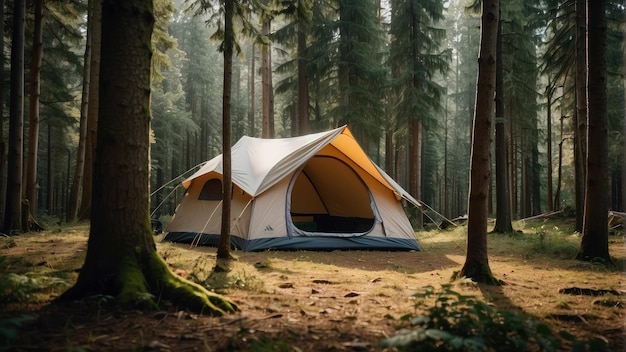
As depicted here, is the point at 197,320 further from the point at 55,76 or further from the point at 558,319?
the point at 55,76

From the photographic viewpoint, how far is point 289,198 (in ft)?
26.9

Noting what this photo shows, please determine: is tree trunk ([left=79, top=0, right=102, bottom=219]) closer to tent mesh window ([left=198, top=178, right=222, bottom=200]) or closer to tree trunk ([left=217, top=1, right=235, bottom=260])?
tent mesh window ([left=198, top=178, right=222, bottom=200])

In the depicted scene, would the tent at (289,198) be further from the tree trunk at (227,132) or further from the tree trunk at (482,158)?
the tree trunk at (482,158)

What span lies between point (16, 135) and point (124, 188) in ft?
24.2

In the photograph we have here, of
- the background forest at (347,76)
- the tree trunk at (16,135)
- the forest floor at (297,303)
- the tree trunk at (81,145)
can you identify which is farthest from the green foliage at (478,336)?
the tree trunk at (81,145)

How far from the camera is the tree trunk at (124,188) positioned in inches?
120

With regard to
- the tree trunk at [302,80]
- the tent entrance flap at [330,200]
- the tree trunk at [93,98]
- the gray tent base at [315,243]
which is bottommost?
the gray tent base at [315,243]

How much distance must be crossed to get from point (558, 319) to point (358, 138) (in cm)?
1268

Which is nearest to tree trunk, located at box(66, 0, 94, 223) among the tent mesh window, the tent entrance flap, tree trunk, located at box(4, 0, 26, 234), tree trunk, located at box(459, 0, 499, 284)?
tree trunk, located at box(4, 0, 26, 234)

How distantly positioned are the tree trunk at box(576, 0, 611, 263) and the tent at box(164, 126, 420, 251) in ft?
10.2

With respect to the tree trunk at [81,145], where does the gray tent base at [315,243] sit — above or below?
below

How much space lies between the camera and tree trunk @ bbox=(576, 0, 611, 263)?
610cm

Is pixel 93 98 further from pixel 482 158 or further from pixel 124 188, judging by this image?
pixel 482 158

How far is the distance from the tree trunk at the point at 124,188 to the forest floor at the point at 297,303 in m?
0.19
